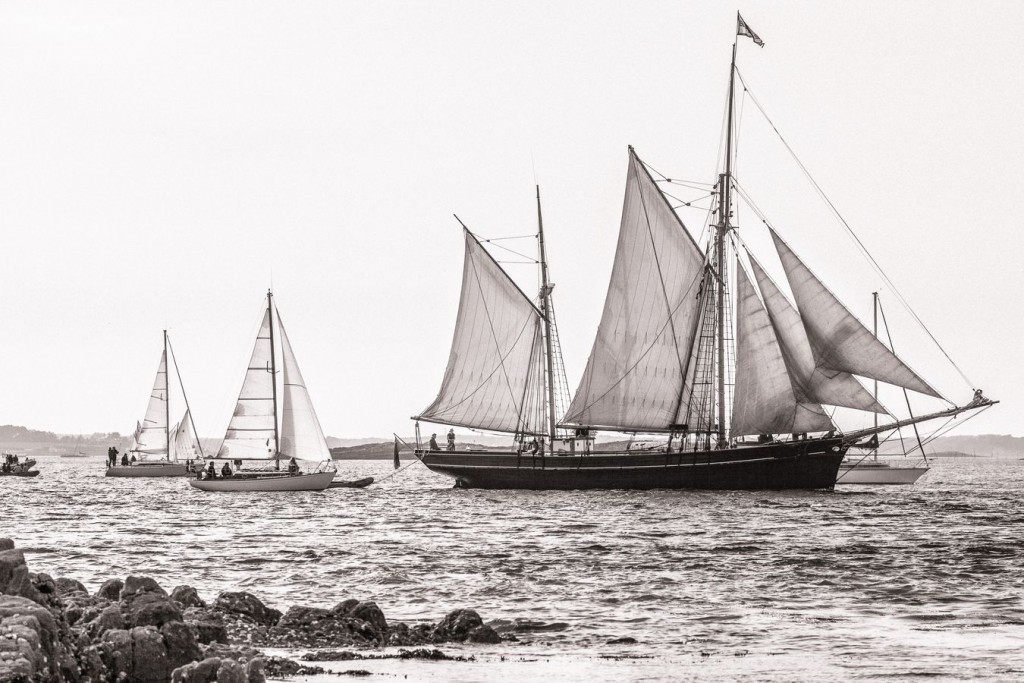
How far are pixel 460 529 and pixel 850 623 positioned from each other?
23.6 meters

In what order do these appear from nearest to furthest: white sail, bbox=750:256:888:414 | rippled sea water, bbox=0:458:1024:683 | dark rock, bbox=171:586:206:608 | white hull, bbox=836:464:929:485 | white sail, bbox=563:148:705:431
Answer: rippled sea water, bbox=0:458:1024:683, dark rock, bbox=171:586:206:608, white sail, bbox=750:256:888:414, white sail, bbox=563:148:705:431, white hull, bbox=836:464:929:485

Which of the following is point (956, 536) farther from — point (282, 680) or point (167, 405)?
point (167, 405)

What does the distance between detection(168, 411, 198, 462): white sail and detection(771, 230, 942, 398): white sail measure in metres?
71.9

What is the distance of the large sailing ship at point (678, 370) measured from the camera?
200 ft

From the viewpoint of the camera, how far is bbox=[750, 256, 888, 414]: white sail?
60.1 metres

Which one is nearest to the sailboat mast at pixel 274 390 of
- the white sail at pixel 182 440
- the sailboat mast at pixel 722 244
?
the sailboat mast at pixel 722 244

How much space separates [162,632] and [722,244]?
57359 mm

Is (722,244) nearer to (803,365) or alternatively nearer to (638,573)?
(803,365)

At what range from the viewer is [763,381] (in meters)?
63.2

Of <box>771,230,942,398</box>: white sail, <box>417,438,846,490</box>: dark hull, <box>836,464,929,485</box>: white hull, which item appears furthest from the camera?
<box>836,464,929,485</box>: white hull

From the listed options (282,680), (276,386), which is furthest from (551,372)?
(282,680)

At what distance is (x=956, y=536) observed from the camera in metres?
39.0

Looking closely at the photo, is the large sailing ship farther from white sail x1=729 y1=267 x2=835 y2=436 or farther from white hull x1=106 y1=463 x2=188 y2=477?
white hull x1=106 y1=463 x2=188 y2=477

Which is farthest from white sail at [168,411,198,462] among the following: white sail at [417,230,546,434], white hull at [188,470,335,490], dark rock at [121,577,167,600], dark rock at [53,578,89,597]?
dark rock at [121,577,167,600]
